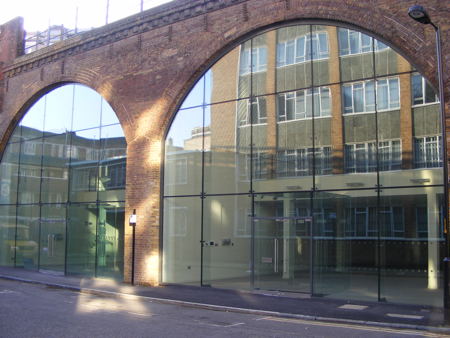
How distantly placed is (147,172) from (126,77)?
3922 millimetres

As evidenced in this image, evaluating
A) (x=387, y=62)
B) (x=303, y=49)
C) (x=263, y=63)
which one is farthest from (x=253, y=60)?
(x=387, y=62)

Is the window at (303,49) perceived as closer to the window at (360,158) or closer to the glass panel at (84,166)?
the window at (360,158)

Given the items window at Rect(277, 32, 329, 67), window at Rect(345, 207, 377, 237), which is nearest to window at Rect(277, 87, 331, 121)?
window at Rect(277, 32, 329, 67)

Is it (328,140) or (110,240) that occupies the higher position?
(328,140)

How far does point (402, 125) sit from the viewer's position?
14102mm

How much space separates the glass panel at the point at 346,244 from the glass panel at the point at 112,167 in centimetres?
820

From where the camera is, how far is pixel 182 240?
59.8 ft

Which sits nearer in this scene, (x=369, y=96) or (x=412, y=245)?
(x=412, y=245)

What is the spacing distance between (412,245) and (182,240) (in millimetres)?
→ 7884

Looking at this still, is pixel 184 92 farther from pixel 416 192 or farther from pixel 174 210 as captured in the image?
pixel 416 192

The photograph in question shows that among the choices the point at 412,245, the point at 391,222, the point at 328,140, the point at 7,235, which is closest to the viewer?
the point at 412,245

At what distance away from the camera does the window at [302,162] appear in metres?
15.3

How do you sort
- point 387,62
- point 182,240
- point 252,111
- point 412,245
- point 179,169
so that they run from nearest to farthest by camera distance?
point 412,245, point 387,62, point 252,111, point 182,240, point 179,169

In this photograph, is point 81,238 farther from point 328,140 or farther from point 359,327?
point 359,327
